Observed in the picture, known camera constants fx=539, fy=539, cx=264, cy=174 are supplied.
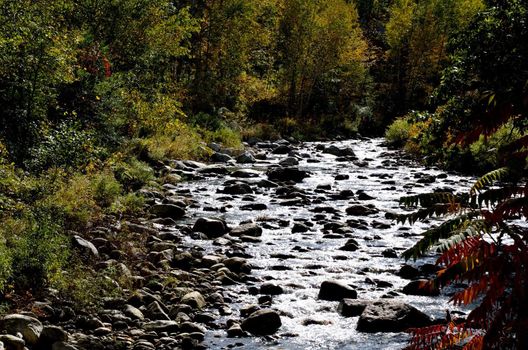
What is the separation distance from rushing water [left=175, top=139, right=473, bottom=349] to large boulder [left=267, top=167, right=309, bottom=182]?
495mm

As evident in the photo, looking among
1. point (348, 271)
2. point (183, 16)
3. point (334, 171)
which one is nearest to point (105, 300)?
point (348, 271)

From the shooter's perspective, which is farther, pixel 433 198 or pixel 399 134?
pixel 399 134

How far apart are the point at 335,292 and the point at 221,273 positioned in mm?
2147

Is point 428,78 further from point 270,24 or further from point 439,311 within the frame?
point 439,311

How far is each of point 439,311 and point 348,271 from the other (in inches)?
92.5

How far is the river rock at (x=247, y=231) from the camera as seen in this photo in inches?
512

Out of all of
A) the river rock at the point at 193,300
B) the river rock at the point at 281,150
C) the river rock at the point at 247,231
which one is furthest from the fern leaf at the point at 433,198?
the river rock at the point at 281,150

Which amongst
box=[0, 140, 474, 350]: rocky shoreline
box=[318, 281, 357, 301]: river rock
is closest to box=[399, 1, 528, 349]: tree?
box=[0, 140, 474, 350]: rocky shoreline

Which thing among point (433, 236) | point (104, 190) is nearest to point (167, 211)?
point (104, 190)

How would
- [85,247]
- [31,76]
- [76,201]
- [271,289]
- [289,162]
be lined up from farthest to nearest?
1. [289,162]
2. [31,76]
3. [76,201]
4. [85,247]
5. [271,289]

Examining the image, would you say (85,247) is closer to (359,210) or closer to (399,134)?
(359,210)

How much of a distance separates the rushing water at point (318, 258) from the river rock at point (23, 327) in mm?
2194

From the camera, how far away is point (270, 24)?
139ft

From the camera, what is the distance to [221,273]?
32.5 ft
